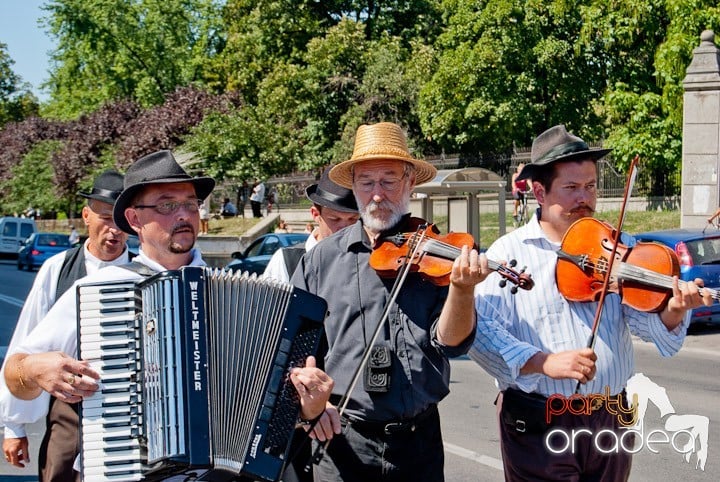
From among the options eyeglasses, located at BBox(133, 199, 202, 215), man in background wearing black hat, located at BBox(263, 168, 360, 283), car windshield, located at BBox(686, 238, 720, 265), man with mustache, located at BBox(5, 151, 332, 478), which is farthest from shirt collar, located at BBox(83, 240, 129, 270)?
car windshield, located at BBox(686, 238, 720, 265)

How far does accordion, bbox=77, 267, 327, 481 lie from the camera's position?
322cm

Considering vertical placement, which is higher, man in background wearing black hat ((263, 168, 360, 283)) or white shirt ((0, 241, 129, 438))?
man in background wearing black hat ((263, 168, 360, 283))

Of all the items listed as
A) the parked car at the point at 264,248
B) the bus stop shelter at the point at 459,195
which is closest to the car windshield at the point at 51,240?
the parked car at the point at 264,248

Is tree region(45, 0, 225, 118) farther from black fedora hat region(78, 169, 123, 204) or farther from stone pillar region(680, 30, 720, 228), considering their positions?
black fedora hat region(78, 169, 123, 204)

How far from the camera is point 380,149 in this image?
429cm

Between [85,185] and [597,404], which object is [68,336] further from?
[85,185]

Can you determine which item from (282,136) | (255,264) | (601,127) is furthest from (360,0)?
(255,264)

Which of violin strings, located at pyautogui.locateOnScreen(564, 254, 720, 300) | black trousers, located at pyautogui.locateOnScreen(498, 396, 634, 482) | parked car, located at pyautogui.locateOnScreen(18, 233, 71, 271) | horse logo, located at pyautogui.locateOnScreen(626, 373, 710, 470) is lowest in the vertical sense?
parked car, located at pyautogui.locateOnScreen(18, 233, 71, 271)

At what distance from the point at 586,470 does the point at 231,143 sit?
31.2 meters

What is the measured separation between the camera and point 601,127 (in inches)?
1273

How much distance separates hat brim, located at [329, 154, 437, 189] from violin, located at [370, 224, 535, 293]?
13.9 inches

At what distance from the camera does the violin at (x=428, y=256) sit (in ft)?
12.5

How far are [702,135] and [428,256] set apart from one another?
1871cm

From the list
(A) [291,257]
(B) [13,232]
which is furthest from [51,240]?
(A) [291,257]
